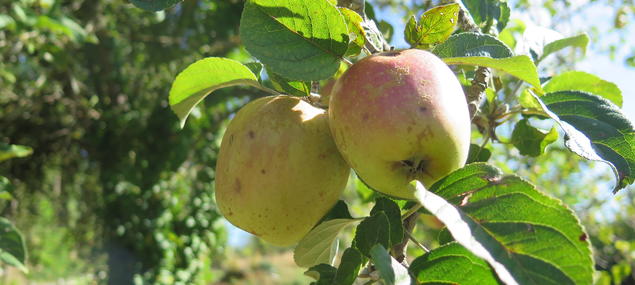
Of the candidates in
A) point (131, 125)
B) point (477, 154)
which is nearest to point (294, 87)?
point (477, 154)

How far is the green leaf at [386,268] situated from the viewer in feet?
1.21

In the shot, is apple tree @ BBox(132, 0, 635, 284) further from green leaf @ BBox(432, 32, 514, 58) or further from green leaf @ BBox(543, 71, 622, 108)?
green leaf @ BBox(543, 71, 622, 108)

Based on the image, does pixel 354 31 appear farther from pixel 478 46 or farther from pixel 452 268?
pixel 452 268

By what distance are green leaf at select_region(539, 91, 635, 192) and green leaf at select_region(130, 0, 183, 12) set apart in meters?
0.37

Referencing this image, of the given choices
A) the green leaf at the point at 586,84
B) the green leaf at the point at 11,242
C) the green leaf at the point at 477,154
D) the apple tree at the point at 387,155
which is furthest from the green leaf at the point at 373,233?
the green leaf at the point at 11,242

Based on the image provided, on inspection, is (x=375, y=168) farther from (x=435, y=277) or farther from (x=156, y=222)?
(x=156, y=222)

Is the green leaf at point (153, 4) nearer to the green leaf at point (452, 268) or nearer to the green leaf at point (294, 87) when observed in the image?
the green leaf at point (294, 87)

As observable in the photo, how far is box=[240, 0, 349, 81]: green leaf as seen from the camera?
0.47 meters

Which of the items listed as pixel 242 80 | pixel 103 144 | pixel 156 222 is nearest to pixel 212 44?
pixel 103 144

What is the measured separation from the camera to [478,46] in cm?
48

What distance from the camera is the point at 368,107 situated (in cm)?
42

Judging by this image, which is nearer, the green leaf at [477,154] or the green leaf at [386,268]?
A: the green leaf at [386,268]

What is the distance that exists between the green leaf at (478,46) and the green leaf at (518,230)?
13cm

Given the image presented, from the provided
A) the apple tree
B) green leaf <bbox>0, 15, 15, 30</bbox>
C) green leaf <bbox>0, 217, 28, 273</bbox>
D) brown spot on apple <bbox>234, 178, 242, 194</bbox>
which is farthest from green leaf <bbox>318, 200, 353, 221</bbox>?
green leaf <bbox>0, 15, 15, 30</bbox>
